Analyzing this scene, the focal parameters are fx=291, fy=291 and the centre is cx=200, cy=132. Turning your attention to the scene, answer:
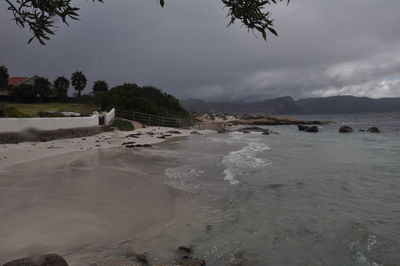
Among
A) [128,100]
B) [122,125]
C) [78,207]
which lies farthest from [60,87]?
[78,207]

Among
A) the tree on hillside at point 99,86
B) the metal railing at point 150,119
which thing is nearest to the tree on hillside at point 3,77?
the tree on hillside at point 99,86

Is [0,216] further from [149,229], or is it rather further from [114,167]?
[114,167]

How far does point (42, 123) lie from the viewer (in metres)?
16.0

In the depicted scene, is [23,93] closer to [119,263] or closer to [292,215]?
[292,215]

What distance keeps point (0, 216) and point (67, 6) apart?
11.9 feet

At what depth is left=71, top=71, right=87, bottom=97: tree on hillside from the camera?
5834cm

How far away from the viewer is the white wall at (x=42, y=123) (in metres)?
13.8

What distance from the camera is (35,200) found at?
5.63 m

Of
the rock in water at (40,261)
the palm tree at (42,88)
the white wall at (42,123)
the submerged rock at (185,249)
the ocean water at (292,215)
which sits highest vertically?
the palm tree at (42,88)

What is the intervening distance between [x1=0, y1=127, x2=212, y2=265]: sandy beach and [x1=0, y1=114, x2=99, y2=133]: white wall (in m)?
4.89

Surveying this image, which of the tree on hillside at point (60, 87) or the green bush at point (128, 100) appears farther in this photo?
the tree on hillside at point (60, 87)

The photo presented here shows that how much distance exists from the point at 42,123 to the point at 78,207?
41.0 ft

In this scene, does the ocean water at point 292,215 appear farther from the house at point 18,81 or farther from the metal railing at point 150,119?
the house at point 18,81

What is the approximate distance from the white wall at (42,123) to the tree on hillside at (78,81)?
41.1 meters
